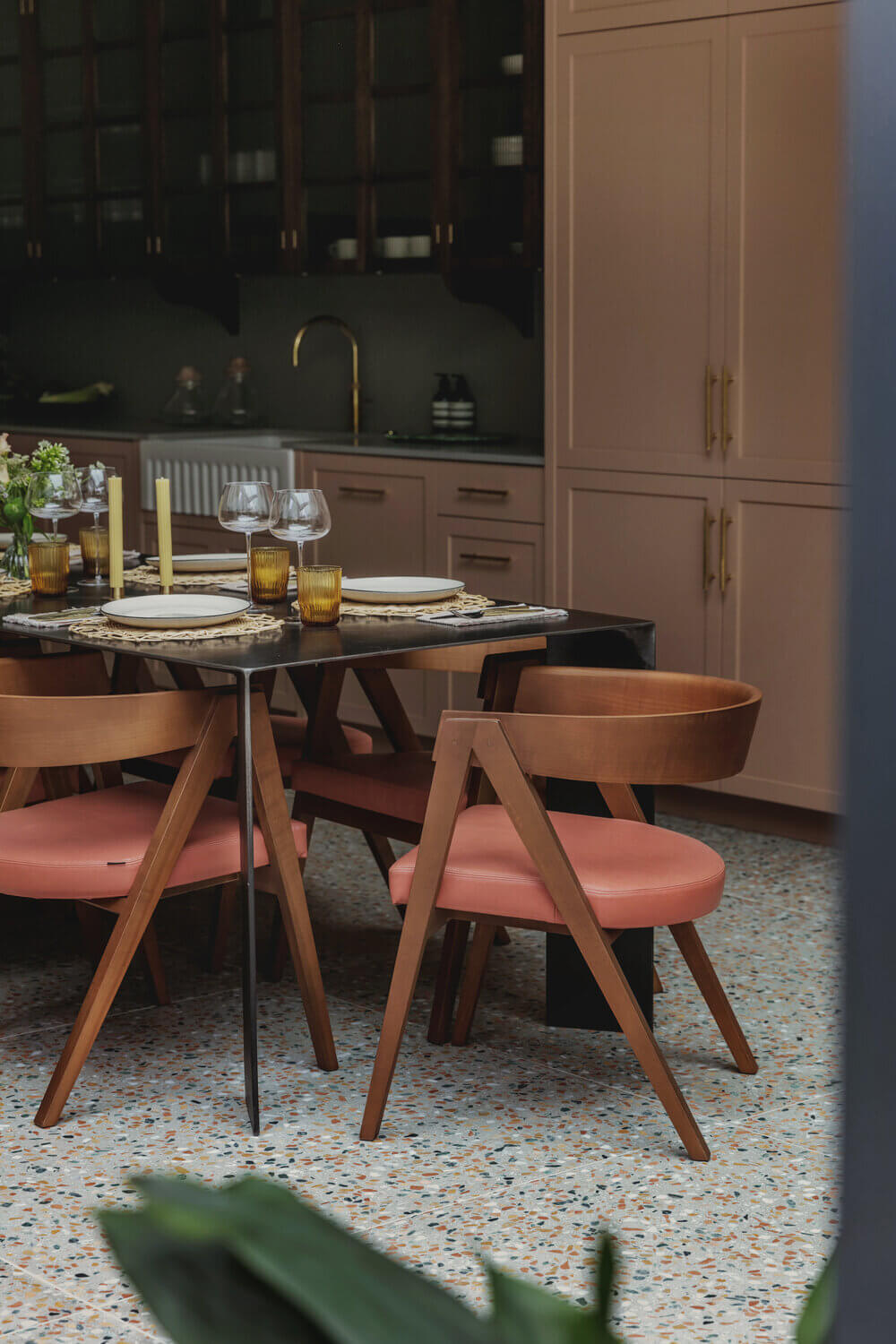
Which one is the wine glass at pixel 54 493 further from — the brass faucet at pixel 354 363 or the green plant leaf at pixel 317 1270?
the green plant leaf at pixel 317 1270

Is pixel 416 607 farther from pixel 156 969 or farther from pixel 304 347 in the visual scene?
pixel 304 347

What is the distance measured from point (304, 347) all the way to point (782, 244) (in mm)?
2519

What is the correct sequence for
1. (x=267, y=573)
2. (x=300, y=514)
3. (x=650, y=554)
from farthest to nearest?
1. (x=650, y=554)
2. (x=267, y=573)
3. (x=300, y=514)

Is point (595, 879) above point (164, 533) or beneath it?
beneath

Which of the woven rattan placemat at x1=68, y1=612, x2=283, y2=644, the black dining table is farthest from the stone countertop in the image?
the woven rattan placemat at x1=68, y1=612, x2=283, y2=644

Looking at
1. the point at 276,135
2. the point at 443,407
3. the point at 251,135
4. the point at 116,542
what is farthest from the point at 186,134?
the point at 116,542

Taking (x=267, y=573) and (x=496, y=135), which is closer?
(x=267, y=573)

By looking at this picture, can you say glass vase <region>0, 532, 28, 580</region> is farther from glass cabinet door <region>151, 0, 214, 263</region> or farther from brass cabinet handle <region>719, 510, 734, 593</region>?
glass cabinet door <region>151, 0, 214, 263</region>

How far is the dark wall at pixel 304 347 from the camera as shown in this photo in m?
5.25

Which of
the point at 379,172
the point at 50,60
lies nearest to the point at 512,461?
the point at 379,172

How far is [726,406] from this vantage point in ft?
12.7

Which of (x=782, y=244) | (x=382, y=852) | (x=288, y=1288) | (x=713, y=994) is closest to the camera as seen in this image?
(x=288, y=1288)

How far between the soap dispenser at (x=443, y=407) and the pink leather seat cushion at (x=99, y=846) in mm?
2823

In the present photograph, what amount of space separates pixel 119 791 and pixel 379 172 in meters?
2.94
